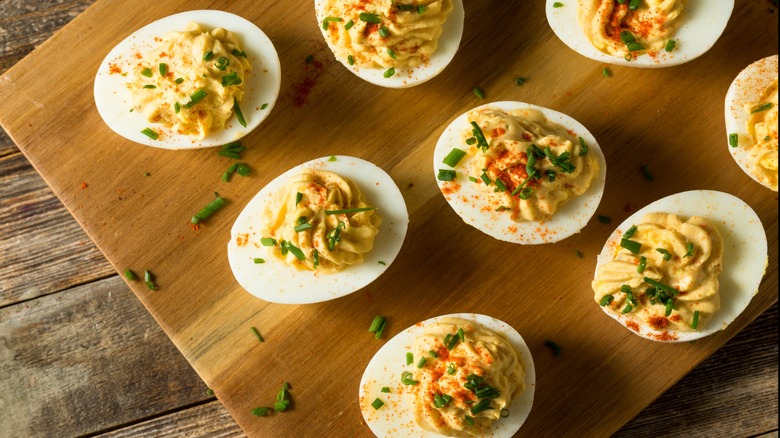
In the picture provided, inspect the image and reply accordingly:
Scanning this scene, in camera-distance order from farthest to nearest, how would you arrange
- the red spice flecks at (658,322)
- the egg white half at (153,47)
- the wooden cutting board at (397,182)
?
the wooden cutting board at (397,182), the egg white half at (153,47), the red spice flecks at (658,322)

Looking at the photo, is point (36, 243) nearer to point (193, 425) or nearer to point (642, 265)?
point (193, 425)

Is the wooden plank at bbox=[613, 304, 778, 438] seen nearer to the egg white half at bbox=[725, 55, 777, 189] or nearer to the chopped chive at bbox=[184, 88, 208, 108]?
the egg white half at bbox=[725, 55, 777, 189]

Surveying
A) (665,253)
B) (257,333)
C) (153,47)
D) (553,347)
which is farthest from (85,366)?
(665,253)

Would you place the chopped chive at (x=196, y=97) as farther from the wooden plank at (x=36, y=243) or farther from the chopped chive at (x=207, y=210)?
the wooden plank at (x=36, y=243)

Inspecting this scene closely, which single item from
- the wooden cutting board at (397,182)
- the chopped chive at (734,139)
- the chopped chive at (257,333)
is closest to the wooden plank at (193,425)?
the wooden cutting board at (397,182)

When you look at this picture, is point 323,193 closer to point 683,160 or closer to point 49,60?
point 49,60

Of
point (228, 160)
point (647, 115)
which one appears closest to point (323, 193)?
point (228, 160)
